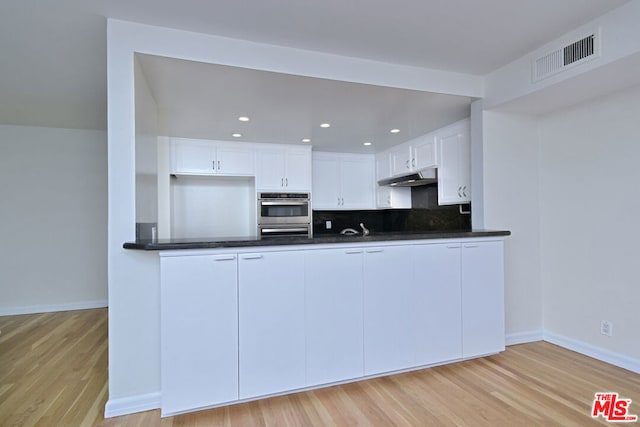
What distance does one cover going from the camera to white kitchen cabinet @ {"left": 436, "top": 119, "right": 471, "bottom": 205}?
11.0ft

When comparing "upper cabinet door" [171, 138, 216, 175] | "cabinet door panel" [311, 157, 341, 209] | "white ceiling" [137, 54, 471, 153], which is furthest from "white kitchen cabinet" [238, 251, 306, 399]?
"cabinet door panel" [311, 157, 341, 209]

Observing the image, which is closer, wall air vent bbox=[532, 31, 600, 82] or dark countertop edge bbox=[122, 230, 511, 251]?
dark countertop edge bbox=[122, 230, 511, 251]

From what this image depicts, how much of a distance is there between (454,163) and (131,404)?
3.43 meters

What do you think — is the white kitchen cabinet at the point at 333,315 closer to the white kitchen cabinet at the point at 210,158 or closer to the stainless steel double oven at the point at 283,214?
the stainless steel double oven at the point at 283,214

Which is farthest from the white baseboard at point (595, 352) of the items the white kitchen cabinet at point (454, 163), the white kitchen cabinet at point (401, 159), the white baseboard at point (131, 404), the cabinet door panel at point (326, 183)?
the white baseboard at point (131, 404)

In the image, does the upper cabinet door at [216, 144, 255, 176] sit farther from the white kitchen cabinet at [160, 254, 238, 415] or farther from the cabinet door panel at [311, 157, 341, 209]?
the white kitchen cabinet at [160, 254, 238, 415]

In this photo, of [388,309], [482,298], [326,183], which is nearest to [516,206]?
[482,298]

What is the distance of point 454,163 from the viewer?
11.6 ft

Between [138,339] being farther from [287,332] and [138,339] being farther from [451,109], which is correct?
[451,109]

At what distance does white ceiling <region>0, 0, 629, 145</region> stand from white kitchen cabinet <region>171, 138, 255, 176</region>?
55.8 inches

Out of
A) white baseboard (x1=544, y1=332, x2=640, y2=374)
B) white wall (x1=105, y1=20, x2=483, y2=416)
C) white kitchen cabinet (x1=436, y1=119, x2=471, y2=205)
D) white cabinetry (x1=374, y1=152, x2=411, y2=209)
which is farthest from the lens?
white cabinetry (x1=374, y1=152, x2=411, y2=209)

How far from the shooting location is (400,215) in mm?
5180

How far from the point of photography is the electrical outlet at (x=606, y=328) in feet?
8.34

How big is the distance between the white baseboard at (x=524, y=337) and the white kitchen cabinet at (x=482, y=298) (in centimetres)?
29
